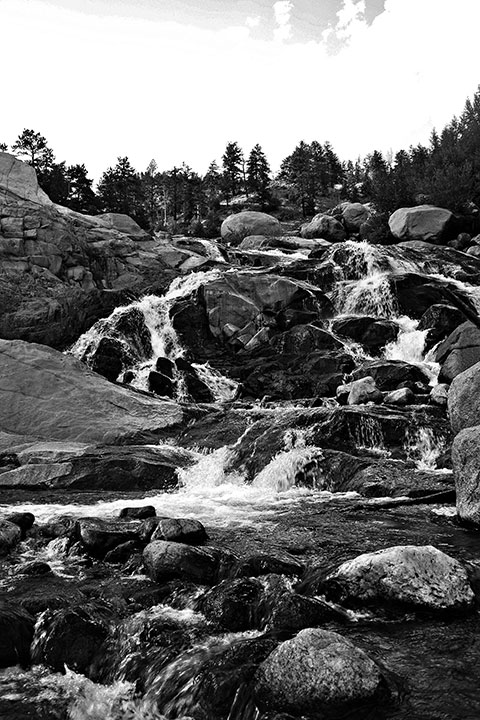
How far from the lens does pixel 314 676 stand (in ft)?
17.4

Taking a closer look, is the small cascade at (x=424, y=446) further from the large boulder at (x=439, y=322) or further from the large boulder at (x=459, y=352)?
the large boulder at (x=439, y=322)

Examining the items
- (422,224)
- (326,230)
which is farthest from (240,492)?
(326,230)

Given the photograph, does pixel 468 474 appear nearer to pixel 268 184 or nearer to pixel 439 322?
pixel 439 322

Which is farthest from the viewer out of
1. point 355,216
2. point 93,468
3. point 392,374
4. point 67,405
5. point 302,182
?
point 302,182

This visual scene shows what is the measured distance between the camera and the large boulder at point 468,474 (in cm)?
1028

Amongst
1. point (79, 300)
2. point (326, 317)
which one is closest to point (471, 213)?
point (326, 317)

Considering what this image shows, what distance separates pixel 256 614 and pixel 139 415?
574 inches

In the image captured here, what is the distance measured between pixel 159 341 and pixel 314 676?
1115 inches

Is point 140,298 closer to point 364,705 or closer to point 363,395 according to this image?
point 363,395

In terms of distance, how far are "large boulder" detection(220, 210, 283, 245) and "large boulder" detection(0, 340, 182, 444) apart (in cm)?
4296

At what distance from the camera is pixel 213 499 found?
14852 millimetres

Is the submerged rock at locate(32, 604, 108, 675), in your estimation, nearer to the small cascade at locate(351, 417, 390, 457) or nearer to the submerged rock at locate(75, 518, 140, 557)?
the submerged rock at locate(75, 518, 140, 557)

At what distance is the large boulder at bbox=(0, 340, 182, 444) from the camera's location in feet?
66.2

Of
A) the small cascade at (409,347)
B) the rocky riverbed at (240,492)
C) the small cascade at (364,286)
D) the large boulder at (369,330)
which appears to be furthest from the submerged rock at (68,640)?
the small cascade at (364,286)
